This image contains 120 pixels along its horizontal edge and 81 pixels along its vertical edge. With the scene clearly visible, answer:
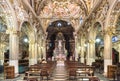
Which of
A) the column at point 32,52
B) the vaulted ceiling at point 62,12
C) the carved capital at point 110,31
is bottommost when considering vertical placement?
the column at point 32,52

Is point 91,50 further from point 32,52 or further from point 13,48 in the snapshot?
point 13,48

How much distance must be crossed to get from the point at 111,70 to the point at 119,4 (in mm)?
4754

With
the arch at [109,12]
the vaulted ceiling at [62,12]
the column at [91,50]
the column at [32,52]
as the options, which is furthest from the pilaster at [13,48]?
the vaulted ceiling at [62,12]

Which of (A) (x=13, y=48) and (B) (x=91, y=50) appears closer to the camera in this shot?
(A) (x=13, y=48)

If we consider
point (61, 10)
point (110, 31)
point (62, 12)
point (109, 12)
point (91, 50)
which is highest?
point (61, 10)

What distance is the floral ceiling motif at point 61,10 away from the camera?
129ft

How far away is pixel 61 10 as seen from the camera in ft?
136

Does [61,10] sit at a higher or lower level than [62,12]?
higher

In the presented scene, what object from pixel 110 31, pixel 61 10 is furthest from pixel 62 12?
pixel 110 31

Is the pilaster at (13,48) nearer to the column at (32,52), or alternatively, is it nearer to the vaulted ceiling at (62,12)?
the column at (32,52)

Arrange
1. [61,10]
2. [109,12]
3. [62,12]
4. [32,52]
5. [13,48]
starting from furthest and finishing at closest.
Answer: [62,12] → [61,10] → [32,52] → [13,48] → [109,12]

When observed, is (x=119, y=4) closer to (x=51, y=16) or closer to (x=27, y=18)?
(x=27, y=18)

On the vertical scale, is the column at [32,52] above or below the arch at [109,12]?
below

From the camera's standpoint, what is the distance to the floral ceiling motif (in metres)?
39.2
